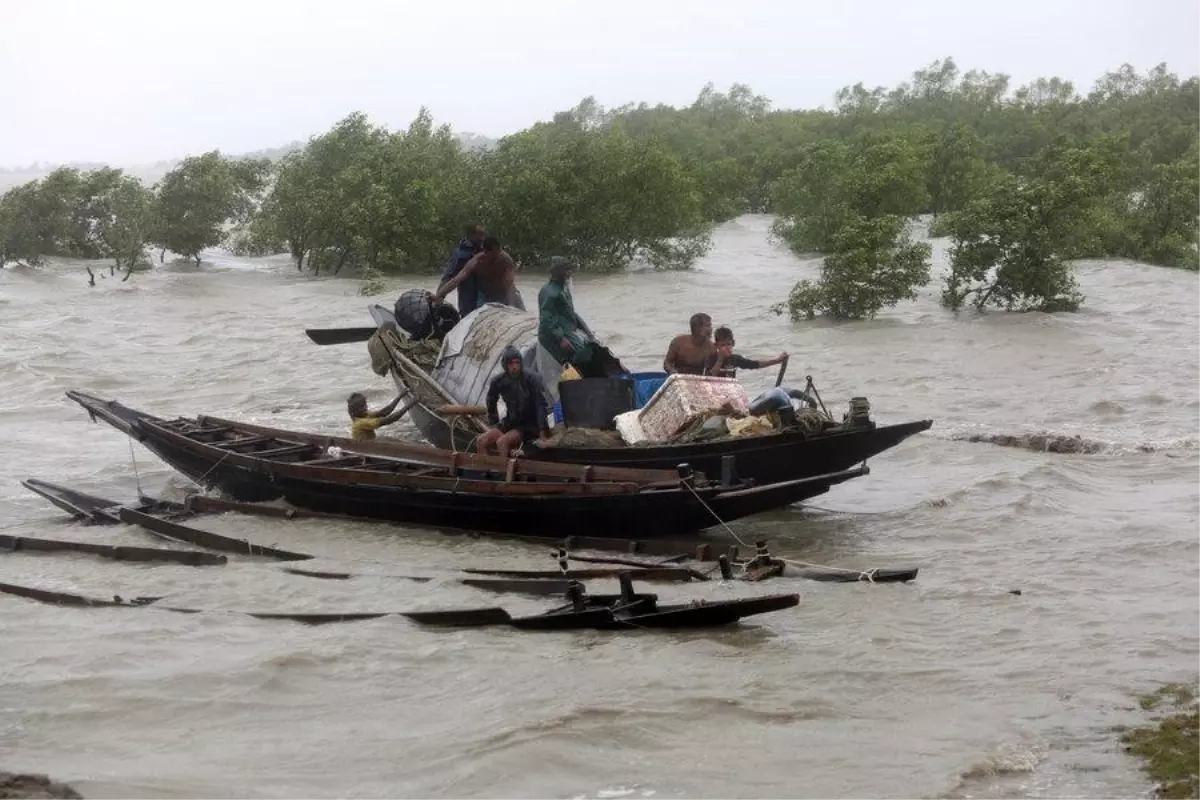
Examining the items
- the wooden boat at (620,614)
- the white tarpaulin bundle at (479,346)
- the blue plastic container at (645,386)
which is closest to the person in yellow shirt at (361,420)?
the white tarpaulin bundle at (479,346)

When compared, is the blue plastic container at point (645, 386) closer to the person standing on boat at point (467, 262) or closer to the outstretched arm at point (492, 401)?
the outstretched arm at point (492, 401)

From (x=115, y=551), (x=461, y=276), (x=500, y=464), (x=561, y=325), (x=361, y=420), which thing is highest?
(x=461, y=276)

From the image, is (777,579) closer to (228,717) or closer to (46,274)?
(228,717)

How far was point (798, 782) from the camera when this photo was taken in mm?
5020

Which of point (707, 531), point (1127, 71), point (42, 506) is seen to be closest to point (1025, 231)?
point (707, 531)

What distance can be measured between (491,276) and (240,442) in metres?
2.84

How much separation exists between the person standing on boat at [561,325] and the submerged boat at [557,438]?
0.72ft

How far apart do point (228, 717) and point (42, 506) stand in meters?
5.91

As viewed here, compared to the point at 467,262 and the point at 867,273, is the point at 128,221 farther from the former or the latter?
the point at 467,262

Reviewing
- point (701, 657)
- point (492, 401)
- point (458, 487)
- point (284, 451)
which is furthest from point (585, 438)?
point (701, 657)

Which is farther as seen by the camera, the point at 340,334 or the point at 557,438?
the point at 340,334

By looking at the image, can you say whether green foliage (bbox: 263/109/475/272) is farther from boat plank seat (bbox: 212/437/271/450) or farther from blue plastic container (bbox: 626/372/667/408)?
blue plastic container (bbox: 626/372/667/408)

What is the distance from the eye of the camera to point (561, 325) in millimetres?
9828

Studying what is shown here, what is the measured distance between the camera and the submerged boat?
28.2 ft
